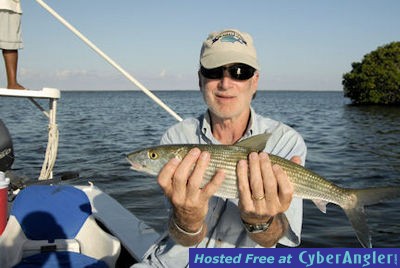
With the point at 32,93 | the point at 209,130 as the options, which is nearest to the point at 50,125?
the point at 32,93

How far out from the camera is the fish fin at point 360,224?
3685 millimetres

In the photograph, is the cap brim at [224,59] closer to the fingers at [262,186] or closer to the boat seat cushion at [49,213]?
the fingers at [262,186]

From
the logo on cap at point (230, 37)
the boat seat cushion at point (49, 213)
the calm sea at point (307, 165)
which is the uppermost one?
the logo on cap at point (230, 37)

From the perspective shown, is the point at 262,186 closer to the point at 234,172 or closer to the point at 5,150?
the point at 234,172

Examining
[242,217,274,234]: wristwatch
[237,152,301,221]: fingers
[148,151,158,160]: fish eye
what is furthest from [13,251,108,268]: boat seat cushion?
[237,152,301,221]: fingers

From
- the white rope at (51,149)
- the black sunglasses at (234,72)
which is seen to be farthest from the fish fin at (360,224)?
the white rope at (51,149)

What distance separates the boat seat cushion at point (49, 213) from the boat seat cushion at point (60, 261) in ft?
1.05

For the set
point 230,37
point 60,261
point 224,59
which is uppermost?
point 230,37

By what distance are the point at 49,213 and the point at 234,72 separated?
3121mm

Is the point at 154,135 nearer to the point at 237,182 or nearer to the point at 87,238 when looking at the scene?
the point at 87,238

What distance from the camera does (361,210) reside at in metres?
3.79

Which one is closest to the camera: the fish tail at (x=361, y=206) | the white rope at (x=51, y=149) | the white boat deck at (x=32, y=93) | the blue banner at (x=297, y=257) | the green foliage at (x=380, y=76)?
the blue banner at (x=297, y=257)

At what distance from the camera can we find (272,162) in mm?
3383

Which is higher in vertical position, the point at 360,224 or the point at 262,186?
the point at 262,186
